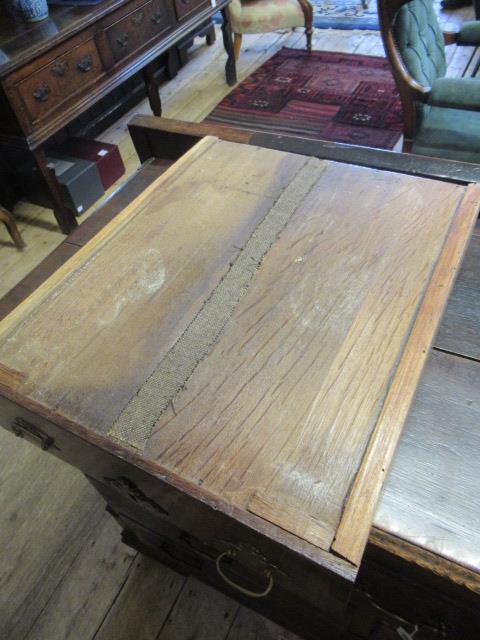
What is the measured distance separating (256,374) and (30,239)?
1.95 m

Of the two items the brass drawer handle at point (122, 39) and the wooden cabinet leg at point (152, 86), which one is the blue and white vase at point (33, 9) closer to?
the brass drawer handle at point (122, 39)

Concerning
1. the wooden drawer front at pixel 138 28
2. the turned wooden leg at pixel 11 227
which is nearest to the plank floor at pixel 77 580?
the turned wooden leg at pixel 11 227

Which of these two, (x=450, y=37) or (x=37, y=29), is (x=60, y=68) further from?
(x=450, y=37)

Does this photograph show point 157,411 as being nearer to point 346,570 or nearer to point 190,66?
point 346,570

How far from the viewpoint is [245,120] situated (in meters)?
2.68

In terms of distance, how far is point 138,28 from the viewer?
2088mm

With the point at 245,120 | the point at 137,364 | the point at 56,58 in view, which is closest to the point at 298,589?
the point at 137,364

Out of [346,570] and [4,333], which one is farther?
[4,333]

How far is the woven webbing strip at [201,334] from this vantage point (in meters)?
0.56

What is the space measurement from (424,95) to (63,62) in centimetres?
137

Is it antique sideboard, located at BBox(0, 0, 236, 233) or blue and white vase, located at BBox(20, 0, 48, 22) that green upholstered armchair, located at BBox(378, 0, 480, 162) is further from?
blue and white vase, located at BBox(20, 0, 48, 22)

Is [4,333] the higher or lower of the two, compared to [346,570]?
higher

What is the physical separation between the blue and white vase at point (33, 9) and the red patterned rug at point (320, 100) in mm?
1145

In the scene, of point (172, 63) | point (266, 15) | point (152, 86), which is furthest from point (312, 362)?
point (172, 63)
